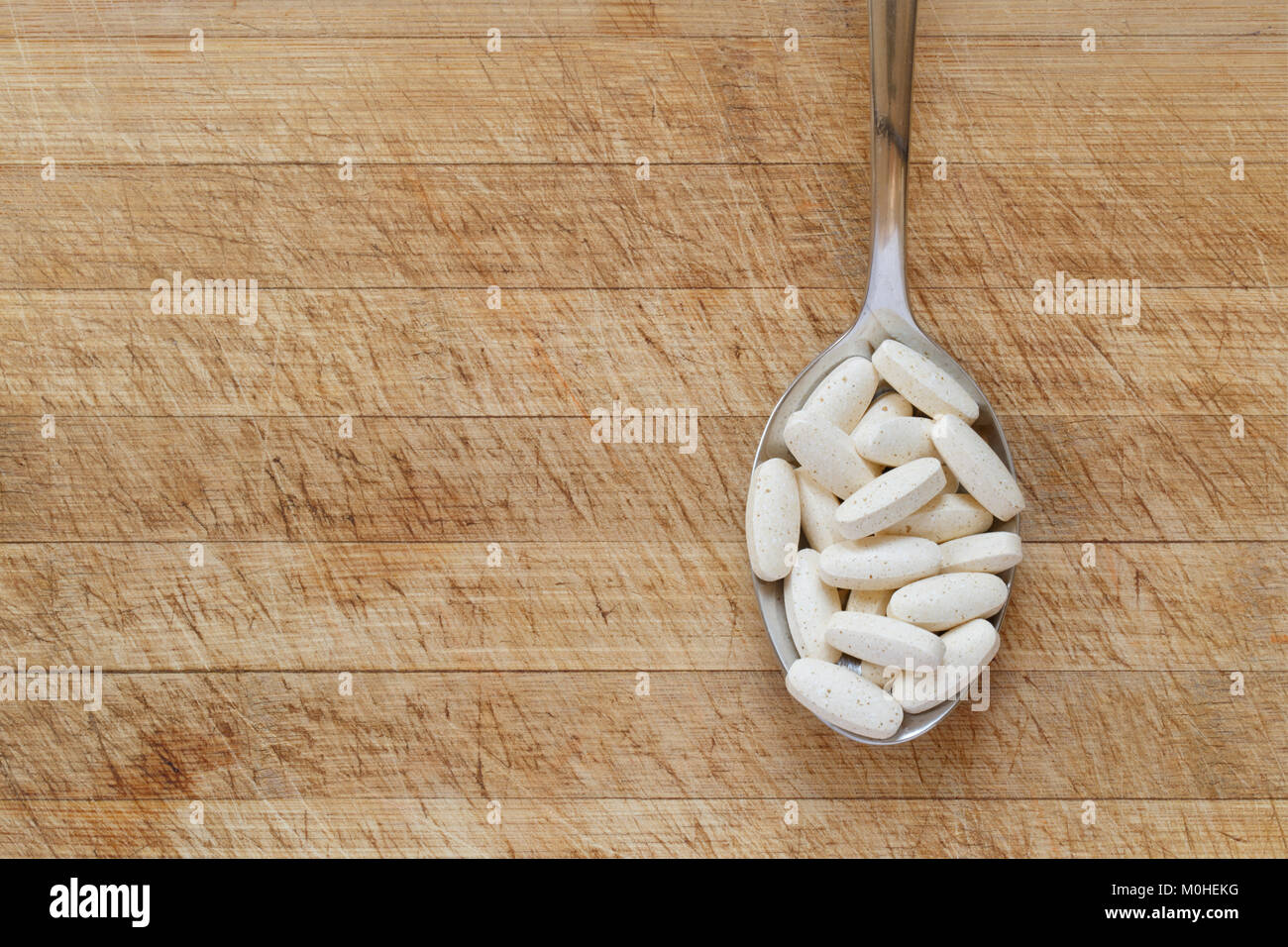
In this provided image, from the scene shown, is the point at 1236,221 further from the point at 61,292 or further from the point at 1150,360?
the point at 61,292

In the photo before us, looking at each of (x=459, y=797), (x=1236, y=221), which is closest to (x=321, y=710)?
(x=459, y=797)

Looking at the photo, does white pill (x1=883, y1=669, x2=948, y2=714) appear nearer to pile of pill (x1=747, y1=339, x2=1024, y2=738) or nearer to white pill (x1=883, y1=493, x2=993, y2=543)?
pile of pill (x1=747, y1=339, x2=1024, y2=738)

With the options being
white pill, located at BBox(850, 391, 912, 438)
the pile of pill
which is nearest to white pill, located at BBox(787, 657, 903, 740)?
the pile of pill

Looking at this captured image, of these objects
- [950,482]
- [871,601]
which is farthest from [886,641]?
[950,482]

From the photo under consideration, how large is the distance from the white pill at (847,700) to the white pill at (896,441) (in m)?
0.19

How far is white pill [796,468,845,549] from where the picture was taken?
80 cm

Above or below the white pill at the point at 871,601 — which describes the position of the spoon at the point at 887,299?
above

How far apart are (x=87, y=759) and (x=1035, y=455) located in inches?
37.5

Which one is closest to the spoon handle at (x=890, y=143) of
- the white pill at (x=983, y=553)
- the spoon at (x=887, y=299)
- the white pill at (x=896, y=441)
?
the spoon at (x=887, y=299)

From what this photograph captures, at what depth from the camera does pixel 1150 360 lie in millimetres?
842

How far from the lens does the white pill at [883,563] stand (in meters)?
0.76

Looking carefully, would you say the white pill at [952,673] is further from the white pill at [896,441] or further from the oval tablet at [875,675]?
the white pill at [896,441]

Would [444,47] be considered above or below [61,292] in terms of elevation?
above

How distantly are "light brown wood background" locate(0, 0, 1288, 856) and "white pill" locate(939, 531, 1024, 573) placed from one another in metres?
0.09
